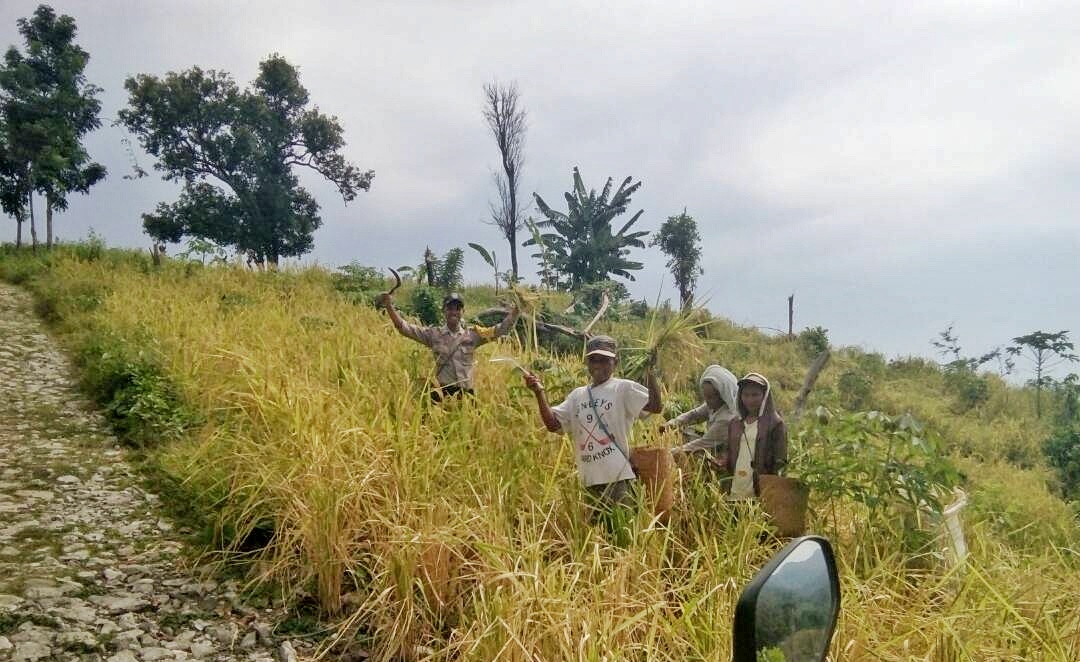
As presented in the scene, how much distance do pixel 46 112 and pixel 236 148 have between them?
6.76m

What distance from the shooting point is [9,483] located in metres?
5.39

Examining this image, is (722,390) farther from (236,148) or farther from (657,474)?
(236,148)

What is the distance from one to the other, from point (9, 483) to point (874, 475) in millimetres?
5902

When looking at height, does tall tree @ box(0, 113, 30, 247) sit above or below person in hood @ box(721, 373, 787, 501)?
above

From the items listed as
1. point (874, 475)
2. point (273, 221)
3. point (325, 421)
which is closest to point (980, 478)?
point (874, 475)

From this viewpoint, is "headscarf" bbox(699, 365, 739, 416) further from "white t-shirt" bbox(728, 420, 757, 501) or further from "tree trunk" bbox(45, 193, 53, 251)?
"tree trunk" bbox(45, 193, 53, 251)

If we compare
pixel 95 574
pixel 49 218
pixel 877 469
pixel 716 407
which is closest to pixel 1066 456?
pixel 877 469

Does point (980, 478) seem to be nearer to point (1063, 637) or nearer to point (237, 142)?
point (1063, 637)

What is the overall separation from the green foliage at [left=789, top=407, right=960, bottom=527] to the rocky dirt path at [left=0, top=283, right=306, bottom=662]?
3192mm

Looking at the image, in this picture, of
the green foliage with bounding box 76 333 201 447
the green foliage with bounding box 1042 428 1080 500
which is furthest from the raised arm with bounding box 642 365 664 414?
the green foliage with bounding box 1042 428 1080 500

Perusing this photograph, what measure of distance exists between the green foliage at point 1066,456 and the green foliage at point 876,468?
10.5 meters

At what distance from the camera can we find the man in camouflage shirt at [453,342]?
636 centimetres

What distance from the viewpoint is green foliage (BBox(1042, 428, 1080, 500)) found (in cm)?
1290

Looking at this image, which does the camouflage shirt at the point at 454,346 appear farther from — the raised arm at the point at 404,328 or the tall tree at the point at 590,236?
the tall tree at the point at 590,236
